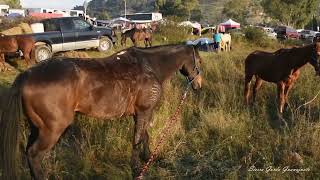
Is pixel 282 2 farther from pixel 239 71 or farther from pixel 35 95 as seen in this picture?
pixel 35 95

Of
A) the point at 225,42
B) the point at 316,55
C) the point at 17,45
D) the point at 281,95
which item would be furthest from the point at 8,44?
the point at 225,42

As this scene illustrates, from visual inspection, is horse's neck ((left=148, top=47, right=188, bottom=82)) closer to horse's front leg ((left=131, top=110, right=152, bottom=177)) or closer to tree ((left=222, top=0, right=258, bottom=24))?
horse's front leg ((left=131, top=110, right=152, bottom=177))

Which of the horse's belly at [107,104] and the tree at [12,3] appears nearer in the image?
the horse's belly at [107,104]

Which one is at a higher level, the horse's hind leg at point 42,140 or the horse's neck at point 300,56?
the horse's neck at point 300,56

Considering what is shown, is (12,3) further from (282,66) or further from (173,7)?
(282,66)

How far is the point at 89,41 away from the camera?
68.0 feet

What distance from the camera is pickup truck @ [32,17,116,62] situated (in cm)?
1847

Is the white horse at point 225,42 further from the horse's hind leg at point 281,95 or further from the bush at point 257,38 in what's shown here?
the horse's hind leg at point 281,95

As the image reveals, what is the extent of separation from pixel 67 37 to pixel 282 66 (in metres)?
12.6

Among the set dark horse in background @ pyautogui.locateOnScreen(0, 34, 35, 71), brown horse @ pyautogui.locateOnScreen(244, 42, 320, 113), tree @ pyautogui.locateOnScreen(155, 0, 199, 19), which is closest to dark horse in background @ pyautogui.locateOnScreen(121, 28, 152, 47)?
dark horse in background @ pyautogui.locateOnScreen(0, 34, 35, 71)

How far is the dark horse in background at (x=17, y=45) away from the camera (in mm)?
16500

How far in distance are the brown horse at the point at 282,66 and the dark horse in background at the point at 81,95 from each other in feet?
10.9

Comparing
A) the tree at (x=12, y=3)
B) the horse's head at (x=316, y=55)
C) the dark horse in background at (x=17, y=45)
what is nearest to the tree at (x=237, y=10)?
the tree at (x=12, y=3)

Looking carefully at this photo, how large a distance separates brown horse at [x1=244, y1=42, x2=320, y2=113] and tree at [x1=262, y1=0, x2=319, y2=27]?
6635cm
